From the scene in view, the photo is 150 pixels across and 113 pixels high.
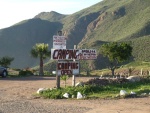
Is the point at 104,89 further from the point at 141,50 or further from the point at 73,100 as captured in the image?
the point at 141,50

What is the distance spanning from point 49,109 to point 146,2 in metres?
159

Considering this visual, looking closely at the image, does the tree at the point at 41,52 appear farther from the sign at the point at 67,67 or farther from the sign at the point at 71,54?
the sign at the point at 67,67

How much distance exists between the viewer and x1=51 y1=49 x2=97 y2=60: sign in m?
22.4

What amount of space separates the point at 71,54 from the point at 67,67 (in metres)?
0.89

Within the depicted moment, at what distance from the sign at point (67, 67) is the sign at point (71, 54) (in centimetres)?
32

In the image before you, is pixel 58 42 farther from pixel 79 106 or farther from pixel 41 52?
pixel 41 52

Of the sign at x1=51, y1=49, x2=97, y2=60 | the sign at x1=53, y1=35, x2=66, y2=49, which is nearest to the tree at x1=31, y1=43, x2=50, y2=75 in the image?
the sign at x1=51, y1=49, x2=97, y2=60

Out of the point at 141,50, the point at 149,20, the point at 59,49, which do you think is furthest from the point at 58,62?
the point at 149,20

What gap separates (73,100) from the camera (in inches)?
723

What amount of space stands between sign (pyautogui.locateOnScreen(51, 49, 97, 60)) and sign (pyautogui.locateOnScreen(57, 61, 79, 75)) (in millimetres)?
323

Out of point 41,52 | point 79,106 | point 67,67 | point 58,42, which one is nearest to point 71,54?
point 67,67

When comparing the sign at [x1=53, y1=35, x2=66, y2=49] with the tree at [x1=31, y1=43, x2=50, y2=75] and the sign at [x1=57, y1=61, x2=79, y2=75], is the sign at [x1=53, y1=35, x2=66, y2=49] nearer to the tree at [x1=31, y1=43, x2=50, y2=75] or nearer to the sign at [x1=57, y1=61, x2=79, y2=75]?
the sign at [x1=57, y1=61, x2=79, y2=75]

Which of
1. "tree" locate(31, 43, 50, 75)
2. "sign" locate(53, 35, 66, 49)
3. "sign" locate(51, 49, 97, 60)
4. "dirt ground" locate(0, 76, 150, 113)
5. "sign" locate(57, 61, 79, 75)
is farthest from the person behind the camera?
"tree" locate(31, 43, 50, 75)

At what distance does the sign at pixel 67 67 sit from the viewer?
74.1ft
